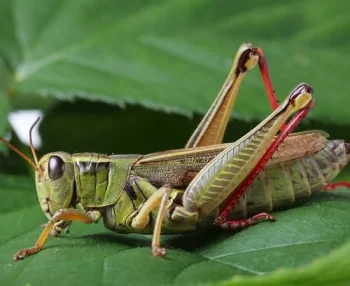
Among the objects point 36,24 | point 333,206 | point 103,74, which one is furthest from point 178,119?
point 333,206

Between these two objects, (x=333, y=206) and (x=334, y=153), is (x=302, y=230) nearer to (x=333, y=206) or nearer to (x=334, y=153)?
(x=333, y=206)

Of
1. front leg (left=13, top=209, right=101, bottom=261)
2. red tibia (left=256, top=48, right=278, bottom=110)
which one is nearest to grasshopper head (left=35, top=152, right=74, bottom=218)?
front leg (left=13, top=209, right=101, bottom=261)

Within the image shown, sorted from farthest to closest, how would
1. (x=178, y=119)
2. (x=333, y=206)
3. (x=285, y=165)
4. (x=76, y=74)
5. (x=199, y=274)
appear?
(x=178, y=119), (x=76, y=74), (x=285, y=165), (x=333, y=206), (x=199, y=274)

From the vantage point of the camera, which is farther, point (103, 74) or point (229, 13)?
point (229, 13)

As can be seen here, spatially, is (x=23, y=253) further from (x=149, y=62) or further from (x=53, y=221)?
(x=149, y=62)

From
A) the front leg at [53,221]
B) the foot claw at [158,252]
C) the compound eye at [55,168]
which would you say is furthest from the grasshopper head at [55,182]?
the foot claw at [158,252]

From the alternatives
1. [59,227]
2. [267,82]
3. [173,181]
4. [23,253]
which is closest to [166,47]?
[267,82]

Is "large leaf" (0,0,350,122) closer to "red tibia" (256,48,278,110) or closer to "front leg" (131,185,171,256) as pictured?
"red tibia" (256,48,278,110)
